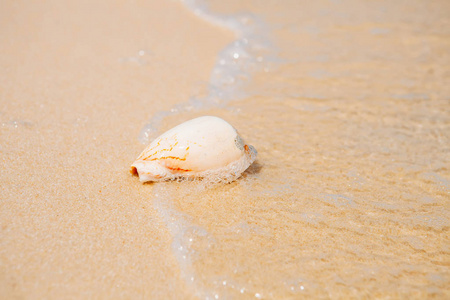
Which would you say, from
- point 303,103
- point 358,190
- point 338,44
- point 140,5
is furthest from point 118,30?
point 358,190

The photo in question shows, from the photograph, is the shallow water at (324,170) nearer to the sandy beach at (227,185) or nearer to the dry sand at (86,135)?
the sandy beach at (227,185)

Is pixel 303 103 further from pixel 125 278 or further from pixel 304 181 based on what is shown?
pixel 125 278

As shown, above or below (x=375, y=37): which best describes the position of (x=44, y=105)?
below

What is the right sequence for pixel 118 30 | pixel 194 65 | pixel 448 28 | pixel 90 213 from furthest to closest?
pixel 448 28
pixel 118 30
pixel 194 65
pixel 90 213

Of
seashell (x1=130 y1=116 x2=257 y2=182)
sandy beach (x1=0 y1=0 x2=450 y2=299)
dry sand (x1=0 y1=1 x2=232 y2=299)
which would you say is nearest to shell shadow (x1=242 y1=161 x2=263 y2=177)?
sandy beach (x1=0 y1=0 x2=450 y2=299)

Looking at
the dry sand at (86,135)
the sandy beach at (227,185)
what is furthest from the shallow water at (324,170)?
the dry sand at (86,135)

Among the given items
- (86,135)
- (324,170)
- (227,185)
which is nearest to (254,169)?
(227,185)

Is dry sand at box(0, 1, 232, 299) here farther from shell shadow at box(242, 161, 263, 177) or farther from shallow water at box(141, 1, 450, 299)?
shell shadow at box(242, 161, 263, 177)
